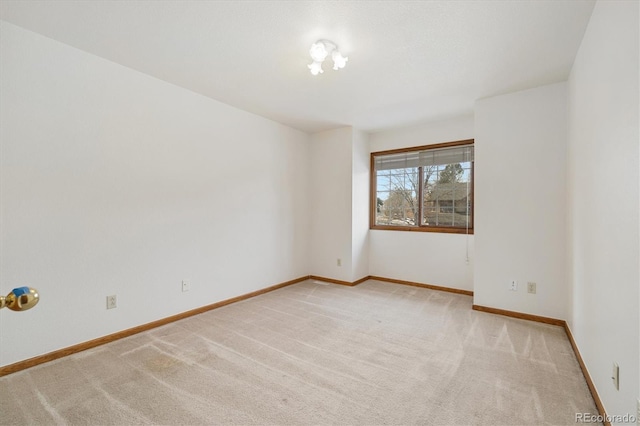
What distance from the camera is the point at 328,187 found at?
4637mm

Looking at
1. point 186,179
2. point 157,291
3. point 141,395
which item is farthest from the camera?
point 186,179

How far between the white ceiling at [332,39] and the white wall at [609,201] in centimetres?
41

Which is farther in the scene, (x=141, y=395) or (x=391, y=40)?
(x=391, y=40)

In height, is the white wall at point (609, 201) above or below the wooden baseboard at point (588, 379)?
above

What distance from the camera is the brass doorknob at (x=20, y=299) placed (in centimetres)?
69

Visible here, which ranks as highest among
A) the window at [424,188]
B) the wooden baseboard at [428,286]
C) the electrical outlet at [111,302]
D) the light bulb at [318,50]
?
the light bulb at [318,50]

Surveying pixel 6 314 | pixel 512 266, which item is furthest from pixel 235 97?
pixel 512 266

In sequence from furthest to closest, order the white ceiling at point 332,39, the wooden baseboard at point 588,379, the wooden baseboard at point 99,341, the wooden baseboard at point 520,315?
1. the wooden baseboard at point 520,315
2. the wooden baseboard at point 99,341
3. the white ceiling at point 332,39
4. the wooden baseboard at point 588,379

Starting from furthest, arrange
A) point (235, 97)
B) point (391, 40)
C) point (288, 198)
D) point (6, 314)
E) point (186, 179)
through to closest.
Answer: point (288, 198)
point (235, 97)
point (186, 179)
point (391, 40)
point (6, 314)

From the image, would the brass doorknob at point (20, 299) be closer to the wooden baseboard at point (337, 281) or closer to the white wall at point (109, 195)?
the white wall at point (109, 195)

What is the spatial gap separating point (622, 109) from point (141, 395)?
118 inches

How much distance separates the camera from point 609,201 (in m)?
1.51

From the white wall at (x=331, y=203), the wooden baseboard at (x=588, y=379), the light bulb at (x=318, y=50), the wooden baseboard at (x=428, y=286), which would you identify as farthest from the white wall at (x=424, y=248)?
the light bulb at (x=318, y=50)

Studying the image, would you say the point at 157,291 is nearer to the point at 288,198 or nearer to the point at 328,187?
the point at 288,198
